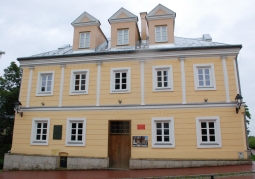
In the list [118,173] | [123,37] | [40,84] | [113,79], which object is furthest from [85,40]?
[118,173]

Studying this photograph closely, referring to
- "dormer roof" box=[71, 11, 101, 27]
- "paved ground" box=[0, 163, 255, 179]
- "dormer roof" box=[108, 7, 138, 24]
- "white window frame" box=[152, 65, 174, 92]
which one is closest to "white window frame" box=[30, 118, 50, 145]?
"paved ground" box=[0, 163, 255, 179]

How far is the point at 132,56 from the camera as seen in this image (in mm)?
13320

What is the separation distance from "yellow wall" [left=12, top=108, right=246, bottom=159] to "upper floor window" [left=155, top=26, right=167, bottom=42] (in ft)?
15.9

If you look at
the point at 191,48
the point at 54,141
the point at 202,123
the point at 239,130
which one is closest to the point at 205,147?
the point at 202,123

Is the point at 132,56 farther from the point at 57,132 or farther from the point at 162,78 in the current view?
the point at 57,132

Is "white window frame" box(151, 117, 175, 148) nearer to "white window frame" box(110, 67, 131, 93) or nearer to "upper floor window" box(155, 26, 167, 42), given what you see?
"white window frame" box(110, 67, 131, 93)

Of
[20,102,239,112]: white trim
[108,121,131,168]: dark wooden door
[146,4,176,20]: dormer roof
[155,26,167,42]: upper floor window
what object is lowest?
[108,121,131,168]: dark wooden door

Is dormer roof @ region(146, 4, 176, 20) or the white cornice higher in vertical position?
dormer roof @ region(146, 4, 176, 20)

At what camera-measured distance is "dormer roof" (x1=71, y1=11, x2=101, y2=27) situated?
49.2 feet

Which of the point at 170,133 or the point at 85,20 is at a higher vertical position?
the point at 85,20

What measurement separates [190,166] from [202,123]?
8.10 feet

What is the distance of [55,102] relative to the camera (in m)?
13.8

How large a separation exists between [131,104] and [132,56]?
306 centimetres

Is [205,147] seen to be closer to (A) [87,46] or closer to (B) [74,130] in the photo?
(B) [74,130]
